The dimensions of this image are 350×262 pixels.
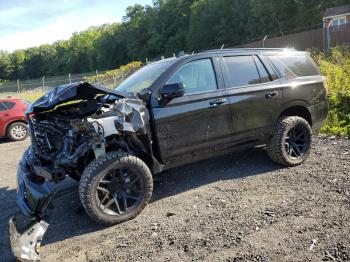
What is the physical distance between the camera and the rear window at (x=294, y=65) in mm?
6102

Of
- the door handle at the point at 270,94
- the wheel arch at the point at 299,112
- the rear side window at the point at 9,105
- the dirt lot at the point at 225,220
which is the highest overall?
the door handle at the point at 270,94

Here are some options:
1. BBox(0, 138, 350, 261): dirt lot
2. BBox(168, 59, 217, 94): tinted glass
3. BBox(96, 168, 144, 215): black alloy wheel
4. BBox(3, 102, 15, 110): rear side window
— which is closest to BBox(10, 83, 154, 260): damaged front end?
BBox(96, 168, 144, 215): black alloy wheel

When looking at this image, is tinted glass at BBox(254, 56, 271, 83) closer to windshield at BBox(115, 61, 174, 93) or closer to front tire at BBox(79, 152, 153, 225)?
windshield at BBox(115, 61, 174, 93)

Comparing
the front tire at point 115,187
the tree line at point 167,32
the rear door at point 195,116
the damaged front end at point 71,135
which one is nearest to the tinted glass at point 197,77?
the rear door at point 195,116

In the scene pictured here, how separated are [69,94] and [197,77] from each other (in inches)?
68.7

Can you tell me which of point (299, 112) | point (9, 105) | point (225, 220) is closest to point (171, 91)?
point (225, 220)

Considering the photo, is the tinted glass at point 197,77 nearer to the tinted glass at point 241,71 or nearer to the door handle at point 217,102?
the door handle at point 217,102

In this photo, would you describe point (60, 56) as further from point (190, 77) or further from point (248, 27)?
point (190, 77)

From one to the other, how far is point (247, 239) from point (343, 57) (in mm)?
13050

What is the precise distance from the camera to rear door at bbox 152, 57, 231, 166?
4.99 metres

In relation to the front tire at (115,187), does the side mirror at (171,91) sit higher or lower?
higher

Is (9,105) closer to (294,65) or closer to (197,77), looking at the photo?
(197,77)

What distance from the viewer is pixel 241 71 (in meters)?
5.73

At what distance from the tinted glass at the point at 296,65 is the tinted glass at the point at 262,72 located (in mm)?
277
